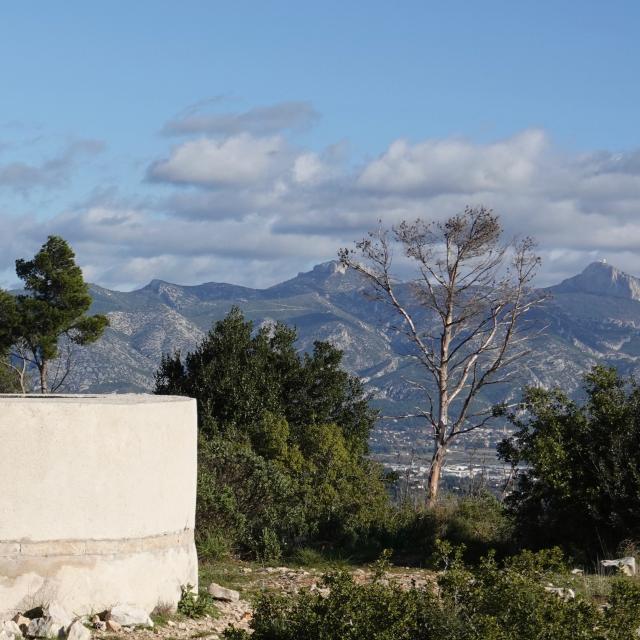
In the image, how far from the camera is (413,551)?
56.9 ft

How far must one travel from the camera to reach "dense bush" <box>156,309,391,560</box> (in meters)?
17.5

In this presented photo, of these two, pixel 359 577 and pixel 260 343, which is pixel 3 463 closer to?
pixel 359 577

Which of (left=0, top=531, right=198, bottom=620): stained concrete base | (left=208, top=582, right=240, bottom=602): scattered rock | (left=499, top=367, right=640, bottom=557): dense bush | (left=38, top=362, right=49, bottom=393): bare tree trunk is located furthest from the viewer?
(left=38, top=362, right=49, bottom=393): bare tree trunk

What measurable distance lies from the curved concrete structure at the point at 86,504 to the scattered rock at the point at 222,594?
3.92 feet

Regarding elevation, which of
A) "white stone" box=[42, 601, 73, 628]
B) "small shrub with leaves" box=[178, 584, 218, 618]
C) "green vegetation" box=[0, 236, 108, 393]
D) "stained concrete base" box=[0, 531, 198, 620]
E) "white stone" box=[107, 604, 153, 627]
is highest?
"green vegetation" box=[0, 236, 108, 393]

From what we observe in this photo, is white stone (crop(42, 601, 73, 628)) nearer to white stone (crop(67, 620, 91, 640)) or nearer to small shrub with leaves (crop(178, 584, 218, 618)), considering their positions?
white stone (crop(67, 620, 91, 640))

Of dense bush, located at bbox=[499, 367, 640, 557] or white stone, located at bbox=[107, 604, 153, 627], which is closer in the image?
white stone, located at bbox=[107, 604, 153, 627]

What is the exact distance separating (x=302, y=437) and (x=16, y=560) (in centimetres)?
1603

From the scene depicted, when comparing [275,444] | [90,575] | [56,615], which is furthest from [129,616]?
[275,444]

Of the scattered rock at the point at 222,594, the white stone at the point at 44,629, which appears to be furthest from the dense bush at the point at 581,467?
the white stone at the point at 44,629

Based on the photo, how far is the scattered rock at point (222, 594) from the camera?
41.4 ft

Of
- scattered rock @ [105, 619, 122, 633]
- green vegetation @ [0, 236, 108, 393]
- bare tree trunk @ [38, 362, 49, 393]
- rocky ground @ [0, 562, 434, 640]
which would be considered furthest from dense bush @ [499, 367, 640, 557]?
green vegetation @ [0, 236, 108, 393]

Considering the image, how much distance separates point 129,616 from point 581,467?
8.06 meters

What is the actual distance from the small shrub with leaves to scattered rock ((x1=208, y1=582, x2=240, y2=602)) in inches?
21.7
